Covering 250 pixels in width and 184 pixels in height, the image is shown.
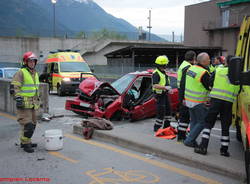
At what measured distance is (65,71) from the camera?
16.8m

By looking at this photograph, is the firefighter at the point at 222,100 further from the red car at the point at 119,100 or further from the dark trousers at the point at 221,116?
the red car at the point at 119,100

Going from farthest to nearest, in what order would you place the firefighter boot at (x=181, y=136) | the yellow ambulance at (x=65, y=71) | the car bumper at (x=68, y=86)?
the yellow ambulance at (x=65, y=71)
the car bumper at (x=68, y=86)
the firefighter boot at (x=181, y=136)

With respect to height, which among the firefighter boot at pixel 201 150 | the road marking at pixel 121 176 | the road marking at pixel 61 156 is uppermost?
the firefighter boot at pixel 201 150

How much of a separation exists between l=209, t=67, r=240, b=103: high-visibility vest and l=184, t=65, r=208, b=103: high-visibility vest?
423 millimetres

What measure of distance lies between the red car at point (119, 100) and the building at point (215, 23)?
28804 millimetres

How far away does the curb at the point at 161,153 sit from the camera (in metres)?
4.66

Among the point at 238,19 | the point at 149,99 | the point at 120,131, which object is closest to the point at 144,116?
the point at 149,99

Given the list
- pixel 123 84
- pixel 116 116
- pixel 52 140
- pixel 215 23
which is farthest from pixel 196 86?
pixel 215 23

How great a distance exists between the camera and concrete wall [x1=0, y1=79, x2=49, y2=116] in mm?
9227

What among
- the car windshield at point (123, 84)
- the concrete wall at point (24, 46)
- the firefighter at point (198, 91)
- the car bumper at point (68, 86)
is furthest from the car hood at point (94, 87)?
the concrete wall at point (24, 46)

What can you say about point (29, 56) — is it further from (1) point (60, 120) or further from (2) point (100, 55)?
(2) point (100, 55)

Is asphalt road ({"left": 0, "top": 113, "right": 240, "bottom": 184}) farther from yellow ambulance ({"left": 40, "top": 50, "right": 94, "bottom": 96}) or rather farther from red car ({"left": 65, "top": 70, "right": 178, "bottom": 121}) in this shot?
yellow ambulance ({"left": 40, "top": 50, "right": 94, "bottom": 96})

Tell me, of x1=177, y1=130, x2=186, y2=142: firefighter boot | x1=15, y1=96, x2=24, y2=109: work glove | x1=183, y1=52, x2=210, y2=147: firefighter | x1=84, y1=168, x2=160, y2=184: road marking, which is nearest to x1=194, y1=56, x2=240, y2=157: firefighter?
x1=183, y1=52, x2=210, y2=147: firefighter

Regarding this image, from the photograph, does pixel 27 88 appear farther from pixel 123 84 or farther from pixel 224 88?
pixel 123 84
